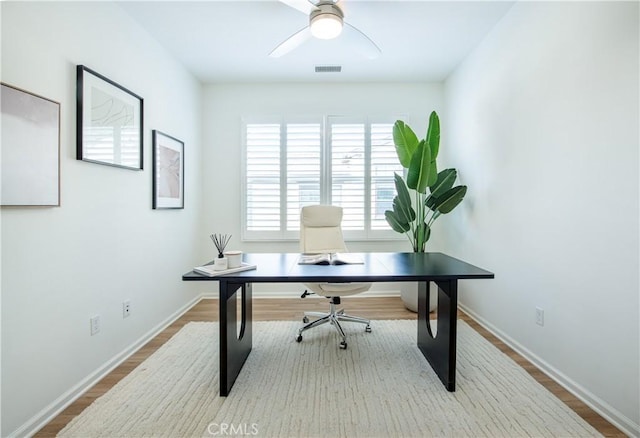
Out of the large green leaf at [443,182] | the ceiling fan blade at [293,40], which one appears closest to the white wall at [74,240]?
the ceiling fan blade at [293,40]

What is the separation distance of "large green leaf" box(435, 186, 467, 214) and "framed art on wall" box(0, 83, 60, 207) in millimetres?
2937

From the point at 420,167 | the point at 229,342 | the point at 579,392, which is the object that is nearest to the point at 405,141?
the point at 420,167

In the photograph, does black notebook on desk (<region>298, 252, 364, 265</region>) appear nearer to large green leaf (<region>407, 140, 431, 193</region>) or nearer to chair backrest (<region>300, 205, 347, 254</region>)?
chair backrest (<region>300, 205, 347, 254</region>)

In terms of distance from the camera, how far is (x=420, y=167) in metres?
2.75

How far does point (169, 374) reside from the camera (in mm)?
1962

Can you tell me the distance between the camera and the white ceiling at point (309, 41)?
2.23m

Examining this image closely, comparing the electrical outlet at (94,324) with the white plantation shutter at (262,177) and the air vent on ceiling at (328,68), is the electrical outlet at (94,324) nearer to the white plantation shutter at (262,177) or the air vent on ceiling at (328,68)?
the white plantation shutter at (262,177)

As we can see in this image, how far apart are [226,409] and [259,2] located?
268 cm

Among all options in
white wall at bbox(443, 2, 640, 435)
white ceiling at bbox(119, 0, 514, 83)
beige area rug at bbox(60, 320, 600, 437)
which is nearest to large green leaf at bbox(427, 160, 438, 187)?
white wall at bbox(443, 2, 640, 435)

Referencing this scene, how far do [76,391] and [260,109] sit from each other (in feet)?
10.2

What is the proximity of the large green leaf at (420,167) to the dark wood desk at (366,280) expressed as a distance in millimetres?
920

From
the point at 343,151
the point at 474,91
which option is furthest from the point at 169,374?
the point at 474,91

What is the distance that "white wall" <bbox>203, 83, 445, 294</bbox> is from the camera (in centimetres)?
365
